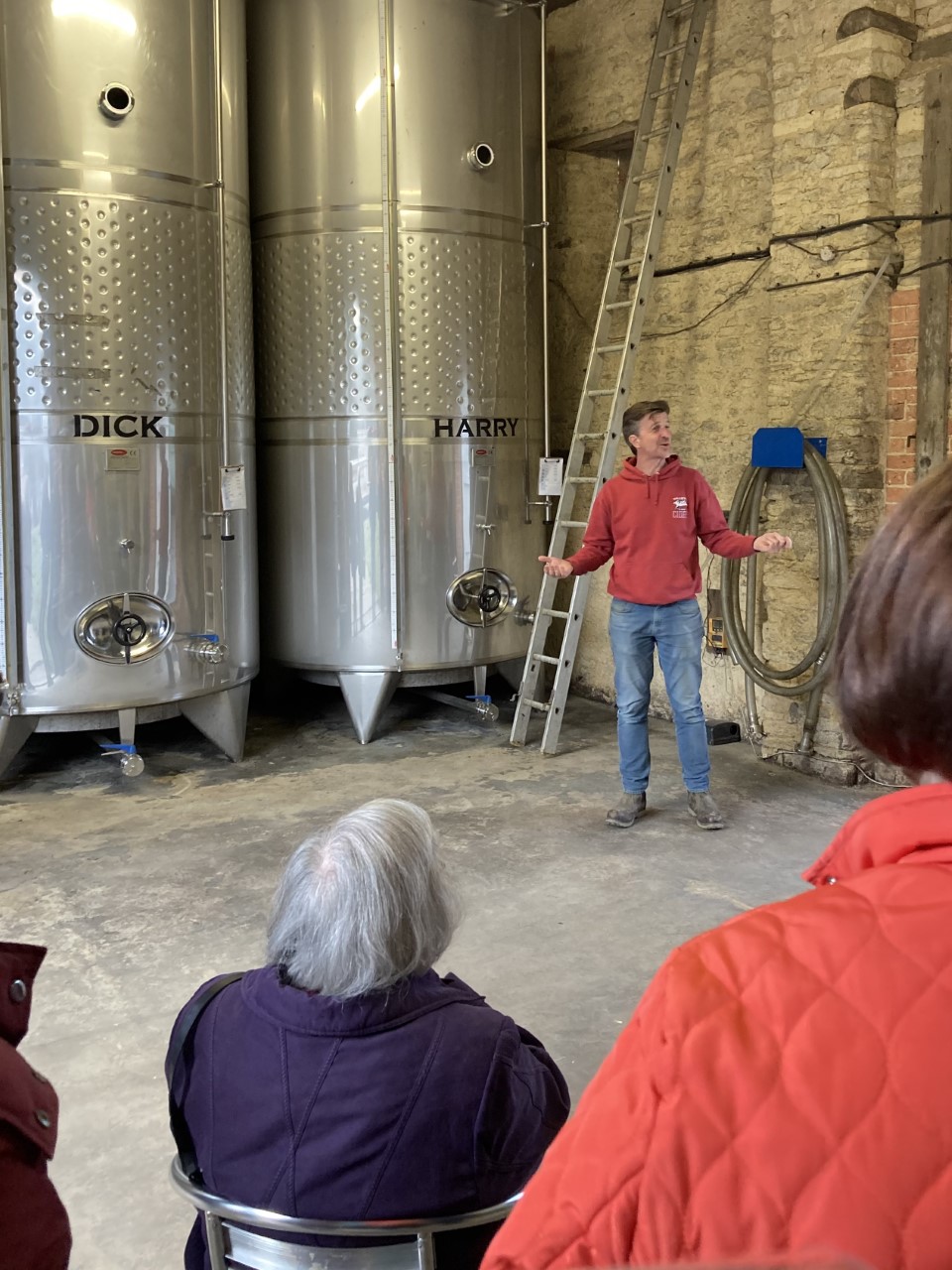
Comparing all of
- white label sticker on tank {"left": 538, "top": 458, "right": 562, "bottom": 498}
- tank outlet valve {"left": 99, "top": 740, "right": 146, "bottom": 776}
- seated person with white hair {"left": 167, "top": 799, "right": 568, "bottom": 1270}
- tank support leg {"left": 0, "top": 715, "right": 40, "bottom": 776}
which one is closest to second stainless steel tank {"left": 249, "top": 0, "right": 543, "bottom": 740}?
white label sticker on tank {"left": 538, "top": 458, "right": 562, "bottom": 498}

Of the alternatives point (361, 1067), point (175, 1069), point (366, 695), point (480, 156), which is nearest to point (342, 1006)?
point (361, 1067)

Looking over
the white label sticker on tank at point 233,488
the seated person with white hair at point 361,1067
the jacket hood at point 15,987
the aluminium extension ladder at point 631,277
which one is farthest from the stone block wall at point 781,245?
the jacket hood at point 15,987

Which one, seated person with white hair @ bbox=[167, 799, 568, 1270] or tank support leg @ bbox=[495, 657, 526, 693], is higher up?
seated person with white hair @ bbox=[167, 799, 568, 1270]

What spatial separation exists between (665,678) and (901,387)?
1.60m

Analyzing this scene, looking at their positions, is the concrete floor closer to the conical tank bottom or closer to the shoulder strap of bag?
the conical tank bottom

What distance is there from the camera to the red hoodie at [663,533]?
4.52 metres

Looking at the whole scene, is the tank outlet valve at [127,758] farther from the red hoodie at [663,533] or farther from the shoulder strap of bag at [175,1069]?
the shoulder strap of bag at [175,1069]

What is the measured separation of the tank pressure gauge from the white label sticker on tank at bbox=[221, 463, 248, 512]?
150cm

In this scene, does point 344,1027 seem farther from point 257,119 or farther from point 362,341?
point 257,119

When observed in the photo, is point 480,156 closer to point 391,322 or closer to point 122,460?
point 391,322

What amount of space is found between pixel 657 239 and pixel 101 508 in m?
2.89

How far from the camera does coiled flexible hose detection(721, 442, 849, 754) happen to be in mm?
4969

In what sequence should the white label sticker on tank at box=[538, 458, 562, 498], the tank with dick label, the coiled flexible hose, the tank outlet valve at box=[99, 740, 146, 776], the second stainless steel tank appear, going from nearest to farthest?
1. the tank with dick label
2. the coiled flexible hose
3. the tank outlet valve at box=[99, 740, 146, 776]
4. the second stainless steel tank
5. the white label sticker on tank at box=[538, 458, 562, 498]

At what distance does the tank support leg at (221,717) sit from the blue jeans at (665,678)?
1929 millimetres
